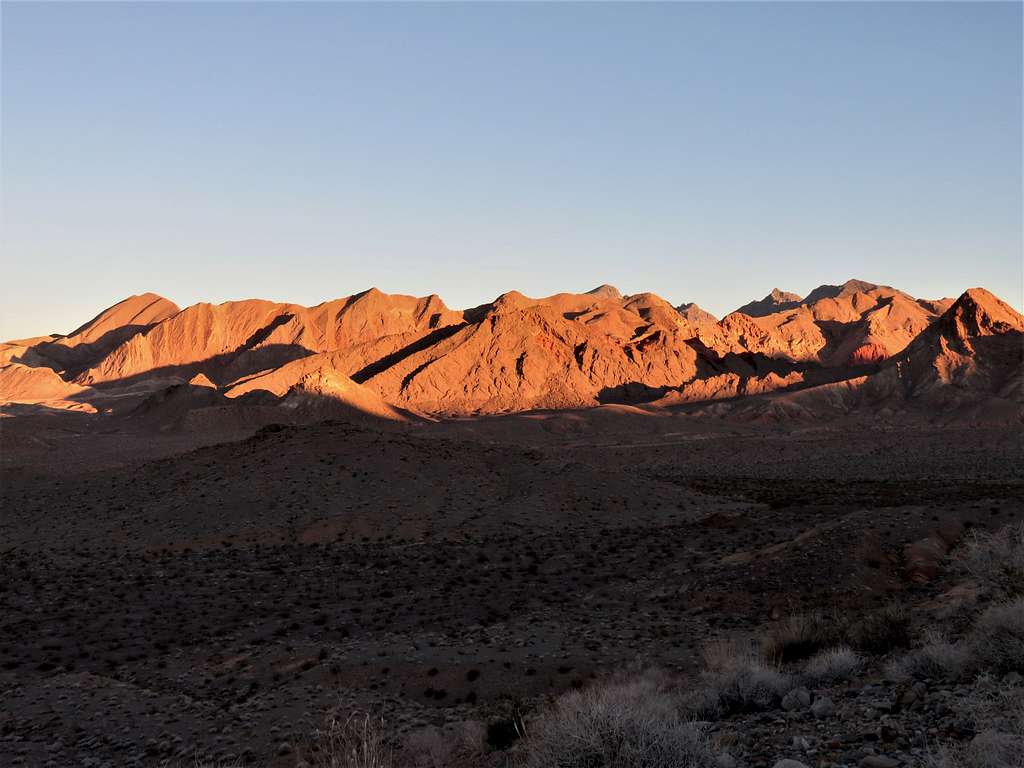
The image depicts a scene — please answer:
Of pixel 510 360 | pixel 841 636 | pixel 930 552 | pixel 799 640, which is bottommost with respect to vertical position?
pixel 930 552

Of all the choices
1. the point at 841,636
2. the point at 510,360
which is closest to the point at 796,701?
the point at 841,636

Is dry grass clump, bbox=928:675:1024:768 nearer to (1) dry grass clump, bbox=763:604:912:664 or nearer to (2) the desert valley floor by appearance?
(2) the desert valley floor

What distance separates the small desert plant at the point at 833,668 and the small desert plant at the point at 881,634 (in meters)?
0.84

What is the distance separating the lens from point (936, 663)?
8.86 meters

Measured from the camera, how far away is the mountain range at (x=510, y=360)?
93688mm

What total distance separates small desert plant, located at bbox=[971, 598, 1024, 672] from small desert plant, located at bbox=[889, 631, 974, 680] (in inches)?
5.5

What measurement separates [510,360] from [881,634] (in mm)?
101739

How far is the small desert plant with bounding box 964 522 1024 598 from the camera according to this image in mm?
11966

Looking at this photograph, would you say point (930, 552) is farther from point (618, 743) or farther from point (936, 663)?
point (618, 743)

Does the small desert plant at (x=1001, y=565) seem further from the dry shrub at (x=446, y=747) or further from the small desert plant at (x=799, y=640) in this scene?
the dry shrub at (x=446, y=747)

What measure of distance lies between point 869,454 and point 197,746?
6256 cm

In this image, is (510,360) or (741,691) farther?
(510,360)

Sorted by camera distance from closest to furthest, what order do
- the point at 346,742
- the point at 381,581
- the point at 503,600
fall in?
the point at 346,742 < the point at 503,600 < the point at 381,581

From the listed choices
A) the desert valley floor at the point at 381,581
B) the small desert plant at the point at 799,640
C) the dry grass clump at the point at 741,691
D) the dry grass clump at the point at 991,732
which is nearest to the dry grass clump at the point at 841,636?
the small desert plant at the point at 799,640
